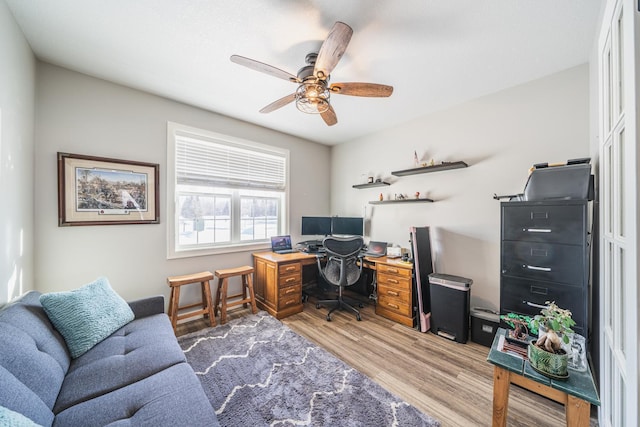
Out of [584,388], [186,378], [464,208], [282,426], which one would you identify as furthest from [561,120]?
[186,378]

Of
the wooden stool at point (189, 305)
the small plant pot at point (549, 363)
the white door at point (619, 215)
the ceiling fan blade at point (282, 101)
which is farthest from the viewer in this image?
the wooden stool at point (189, 305)

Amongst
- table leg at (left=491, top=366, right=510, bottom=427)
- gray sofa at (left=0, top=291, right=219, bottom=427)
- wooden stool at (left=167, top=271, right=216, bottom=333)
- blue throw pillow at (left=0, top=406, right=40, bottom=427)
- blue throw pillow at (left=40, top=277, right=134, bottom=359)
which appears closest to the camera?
blue throw pillow at (left=0, top=406, right=40, bottom=427)

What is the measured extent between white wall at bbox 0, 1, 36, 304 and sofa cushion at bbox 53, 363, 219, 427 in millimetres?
1119

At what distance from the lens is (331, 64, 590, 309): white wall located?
2182 millimetres

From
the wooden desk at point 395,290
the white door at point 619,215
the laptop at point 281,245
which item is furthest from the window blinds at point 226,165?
the white door at point 619,215

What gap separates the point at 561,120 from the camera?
2184 millimetres

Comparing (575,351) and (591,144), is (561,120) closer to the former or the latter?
(591,144)

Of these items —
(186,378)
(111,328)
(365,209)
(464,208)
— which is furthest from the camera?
(365,209)

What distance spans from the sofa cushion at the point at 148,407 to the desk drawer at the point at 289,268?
5.80 feet

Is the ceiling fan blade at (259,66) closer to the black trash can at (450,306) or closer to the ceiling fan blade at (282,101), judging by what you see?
the ceiling fan blade at (282,101)

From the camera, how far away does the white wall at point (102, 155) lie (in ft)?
6.86

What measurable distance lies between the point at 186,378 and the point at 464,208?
10.1 feet

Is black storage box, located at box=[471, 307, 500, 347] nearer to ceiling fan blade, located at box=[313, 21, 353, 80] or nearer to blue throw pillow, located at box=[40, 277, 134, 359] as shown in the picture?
ceiling fan blade, located at box=[313, 21, 353, 80]

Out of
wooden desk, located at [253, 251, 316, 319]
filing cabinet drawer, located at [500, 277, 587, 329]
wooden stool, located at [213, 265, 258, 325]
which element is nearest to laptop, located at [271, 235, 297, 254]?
wooden desk, located at [253, 251, 316, 319]
